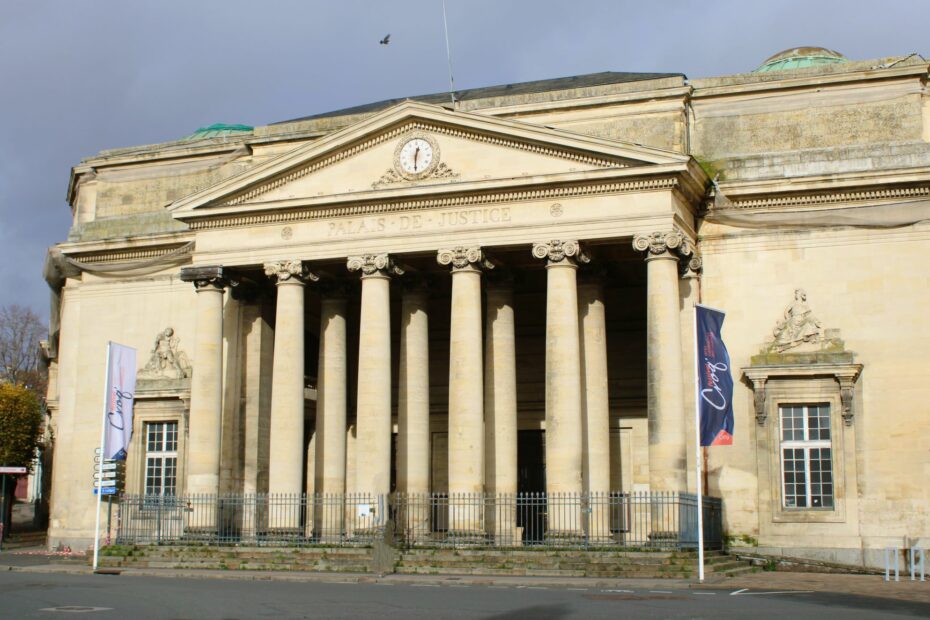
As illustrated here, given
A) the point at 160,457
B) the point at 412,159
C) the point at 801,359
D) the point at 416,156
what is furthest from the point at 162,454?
the point at 801,359

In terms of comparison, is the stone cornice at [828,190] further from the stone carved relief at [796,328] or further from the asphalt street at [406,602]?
the asphalt street at [406,602]

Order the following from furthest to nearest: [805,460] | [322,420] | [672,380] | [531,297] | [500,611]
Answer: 1. [531,297]
2. [322,420]
3. [805,460]
4. [672,380]
5. [500,611]

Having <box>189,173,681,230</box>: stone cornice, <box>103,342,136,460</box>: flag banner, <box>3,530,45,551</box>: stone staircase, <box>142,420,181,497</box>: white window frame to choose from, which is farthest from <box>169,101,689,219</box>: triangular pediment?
<box>3,530,45,551</box>: stone staircase

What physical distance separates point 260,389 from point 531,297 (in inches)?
358

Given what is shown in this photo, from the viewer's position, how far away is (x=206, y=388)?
31688mm

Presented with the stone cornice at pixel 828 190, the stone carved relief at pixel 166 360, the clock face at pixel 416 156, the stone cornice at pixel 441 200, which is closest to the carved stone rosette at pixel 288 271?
the stone cornice at pixel 441 200

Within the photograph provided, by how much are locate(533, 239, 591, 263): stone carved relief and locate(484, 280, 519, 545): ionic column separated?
2.75 metres

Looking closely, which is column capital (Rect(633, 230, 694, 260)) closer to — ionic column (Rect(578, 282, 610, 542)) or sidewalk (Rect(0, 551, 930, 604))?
ionic column (Rect(578, 282, 610, 542))

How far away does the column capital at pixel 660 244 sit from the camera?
92.2ft

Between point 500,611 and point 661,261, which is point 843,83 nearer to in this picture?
point 661,261

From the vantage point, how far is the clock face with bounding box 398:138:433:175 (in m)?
30.6

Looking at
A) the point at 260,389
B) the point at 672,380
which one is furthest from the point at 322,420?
the point at 672,380

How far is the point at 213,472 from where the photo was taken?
31.4m

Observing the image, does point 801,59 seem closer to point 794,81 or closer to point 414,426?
point 794,81
